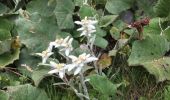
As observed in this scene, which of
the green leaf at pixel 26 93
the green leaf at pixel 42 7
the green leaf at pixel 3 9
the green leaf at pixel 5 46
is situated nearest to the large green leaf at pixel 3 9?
the green leaf at pixel 3 9

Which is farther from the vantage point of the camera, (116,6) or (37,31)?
(116,6)

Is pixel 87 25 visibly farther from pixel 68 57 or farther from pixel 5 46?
pixel 5 46

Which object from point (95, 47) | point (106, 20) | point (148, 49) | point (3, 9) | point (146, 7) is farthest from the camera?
point (3, 9)

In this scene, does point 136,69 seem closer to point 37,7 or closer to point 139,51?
point 139,51

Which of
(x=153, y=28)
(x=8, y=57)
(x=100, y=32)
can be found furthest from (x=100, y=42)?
(x=8, y=57)

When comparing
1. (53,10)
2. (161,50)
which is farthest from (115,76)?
(53,10)

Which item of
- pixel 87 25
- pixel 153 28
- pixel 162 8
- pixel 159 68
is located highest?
pixel 87 25
